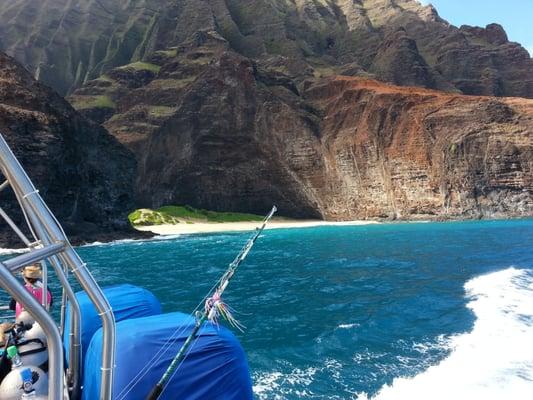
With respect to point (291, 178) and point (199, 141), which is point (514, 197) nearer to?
point (291, 178)

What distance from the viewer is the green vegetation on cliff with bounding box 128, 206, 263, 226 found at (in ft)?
285

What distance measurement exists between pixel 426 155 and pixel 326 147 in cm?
2319

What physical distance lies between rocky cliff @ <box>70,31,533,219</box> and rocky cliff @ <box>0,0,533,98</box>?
111 ft

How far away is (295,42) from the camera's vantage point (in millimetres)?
157875

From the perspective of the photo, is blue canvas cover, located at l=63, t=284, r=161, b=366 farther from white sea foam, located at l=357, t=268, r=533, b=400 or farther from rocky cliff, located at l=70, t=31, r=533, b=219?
rocky cliff, located at l=70, t=31, r=533, b=219

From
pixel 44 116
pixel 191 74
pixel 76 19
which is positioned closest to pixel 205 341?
pixel 44 116

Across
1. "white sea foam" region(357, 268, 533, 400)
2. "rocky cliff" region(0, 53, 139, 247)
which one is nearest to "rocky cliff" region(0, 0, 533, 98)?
"rocky cliff" region(0, 53, 139, 247)

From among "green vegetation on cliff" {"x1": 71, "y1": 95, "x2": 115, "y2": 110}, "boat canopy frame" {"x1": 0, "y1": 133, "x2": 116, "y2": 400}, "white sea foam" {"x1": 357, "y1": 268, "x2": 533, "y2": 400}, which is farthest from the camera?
"green vegetation on cliff" {"x1": 71, "y1": 95, "x2": 115, "y2": 110}

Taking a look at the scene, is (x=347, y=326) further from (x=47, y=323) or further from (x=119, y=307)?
(x=47, y=323)

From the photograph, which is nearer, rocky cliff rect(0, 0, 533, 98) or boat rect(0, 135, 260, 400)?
boat rect(0, 135, 260, 400)

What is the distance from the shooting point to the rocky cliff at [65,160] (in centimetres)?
5369

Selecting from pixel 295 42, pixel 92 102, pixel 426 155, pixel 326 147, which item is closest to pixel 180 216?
pixel 326 147

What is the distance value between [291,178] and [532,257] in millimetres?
73921

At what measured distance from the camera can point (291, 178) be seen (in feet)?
333
